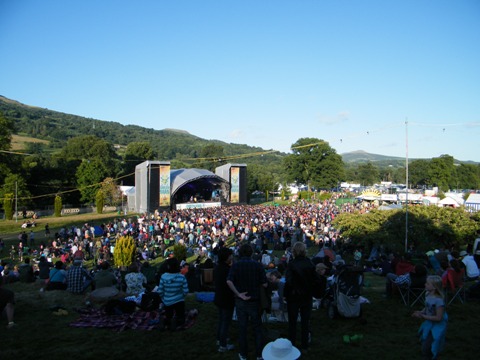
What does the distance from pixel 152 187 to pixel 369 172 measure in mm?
88180

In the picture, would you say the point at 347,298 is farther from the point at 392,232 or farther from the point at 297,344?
the point at 392,232

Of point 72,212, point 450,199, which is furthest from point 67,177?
point 450,199

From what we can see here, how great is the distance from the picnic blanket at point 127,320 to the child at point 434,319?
121 inches

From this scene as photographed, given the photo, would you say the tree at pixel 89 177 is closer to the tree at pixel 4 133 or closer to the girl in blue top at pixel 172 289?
the tree at pixel 4 133

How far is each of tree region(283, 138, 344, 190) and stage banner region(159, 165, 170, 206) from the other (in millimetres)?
33417

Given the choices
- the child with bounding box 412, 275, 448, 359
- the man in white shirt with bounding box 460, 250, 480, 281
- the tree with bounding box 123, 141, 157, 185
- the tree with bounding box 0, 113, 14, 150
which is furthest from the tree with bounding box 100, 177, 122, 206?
the child with bounding box 412, 275, 448, 359

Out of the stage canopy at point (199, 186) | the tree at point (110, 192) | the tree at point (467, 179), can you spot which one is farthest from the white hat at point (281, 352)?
the tree at point (467, 179)

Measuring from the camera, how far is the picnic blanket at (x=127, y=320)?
5322mm

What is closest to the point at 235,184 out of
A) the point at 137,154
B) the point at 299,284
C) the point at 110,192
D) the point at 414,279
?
the point at 110,192

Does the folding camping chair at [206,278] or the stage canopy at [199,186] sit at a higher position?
the stage canopy at [199,186]

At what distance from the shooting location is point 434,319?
11.4 feet

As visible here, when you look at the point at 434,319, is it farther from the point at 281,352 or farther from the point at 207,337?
the point at 207,337

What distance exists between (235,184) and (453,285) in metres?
36.1

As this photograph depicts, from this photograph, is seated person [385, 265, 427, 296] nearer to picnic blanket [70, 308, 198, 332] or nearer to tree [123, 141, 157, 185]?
picnic blanket [70, 308, 198, 332]
